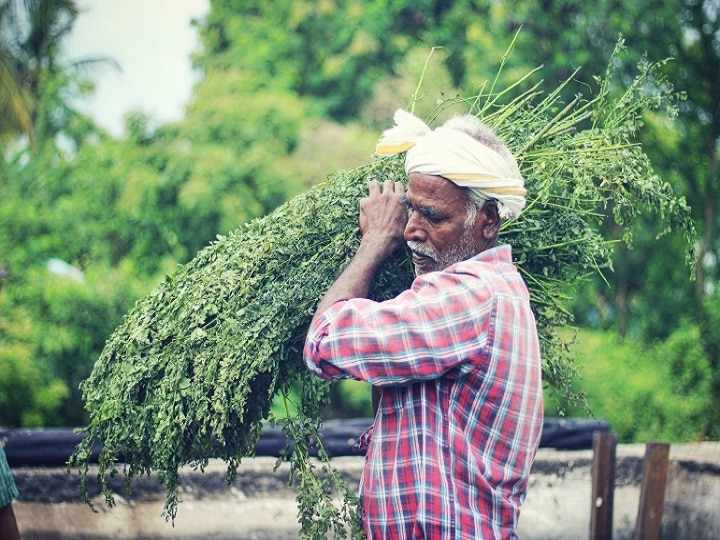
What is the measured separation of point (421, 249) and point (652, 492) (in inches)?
128

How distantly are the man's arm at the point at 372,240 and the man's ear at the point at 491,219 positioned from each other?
0.24m

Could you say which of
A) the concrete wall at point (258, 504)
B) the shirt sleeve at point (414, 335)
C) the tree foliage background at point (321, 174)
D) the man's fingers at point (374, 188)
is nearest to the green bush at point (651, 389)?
the tree foliage background at point (321, 174)

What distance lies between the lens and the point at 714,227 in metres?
12.2

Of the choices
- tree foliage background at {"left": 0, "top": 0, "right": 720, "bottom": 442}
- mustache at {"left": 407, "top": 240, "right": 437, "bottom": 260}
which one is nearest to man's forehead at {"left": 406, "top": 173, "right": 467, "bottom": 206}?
mustache at {"left": 407, "top": 240, "right": 437, "bottom": 260}

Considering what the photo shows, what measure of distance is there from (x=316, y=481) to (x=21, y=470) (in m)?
2.67

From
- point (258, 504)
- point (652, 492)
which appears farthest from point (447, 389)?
point (652, 492)

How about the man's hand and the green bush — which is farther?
the green bush

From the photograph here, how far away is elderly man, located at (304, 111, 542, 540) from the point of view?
2.12m

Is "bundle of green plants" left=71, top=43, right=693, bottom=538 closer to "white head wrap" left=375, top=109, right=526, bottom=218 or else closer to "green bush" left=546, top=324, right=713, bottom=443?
"white head wrap" left=375, top=109, right=526, bottom=218

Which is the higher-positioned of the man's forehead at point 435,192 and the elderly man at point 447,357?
the man's forehead at point 435,192

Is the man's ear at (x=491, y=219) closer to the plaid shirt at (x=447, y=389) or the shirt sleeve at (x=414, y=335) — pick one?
the plaid shirt at (x=447, y=389)

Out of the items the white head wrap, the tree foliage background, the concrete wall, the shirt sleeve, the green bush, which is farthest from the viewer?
the tree foliage background

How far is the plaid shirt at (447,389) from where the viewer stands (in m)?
2.12

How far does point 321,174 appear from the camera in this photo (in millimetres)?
11188
